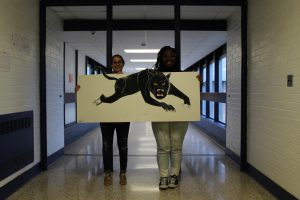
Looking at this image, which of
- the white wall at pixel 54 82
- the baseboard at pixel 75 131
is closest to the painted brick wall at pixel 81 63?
the baseboard at pixel 75 131

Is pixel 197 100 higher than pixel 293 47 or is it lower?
lower

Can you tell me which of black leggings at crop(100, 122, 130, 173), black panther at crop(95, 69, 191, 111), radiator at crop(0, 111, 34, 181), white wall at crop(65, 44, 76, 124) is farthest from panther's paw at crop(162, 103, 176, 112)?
white wall at crop(65, 44, 76, 124)

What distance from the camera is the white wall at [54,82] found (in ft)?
14.2

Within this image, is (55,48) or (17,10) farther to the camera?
(55,48)

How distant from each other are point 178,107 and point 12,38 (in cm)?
196

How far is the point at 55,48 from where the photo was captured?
466 cm

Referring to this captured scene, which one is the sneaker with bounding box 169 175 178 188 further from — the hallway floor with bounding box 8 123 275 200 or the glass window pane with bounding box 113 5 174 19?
the glass window pane with bounding box 113 5 174 19

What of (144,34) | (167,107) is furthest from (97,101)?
(144,34)

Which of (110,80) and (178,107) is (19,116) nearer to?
(110,80)

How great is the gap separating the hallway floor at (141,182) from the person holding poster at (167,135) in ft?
0.89

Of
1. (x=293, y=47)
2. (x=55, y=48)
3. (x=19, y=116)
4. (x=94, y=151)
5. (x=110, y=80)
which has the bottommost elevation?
(x=94, y=151)

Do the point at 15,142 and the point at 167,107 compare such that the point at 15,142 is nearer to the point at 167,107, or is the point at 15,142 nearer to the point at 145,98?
the point at 145,98

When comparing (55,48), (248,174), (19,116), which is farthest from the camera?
(55,48)

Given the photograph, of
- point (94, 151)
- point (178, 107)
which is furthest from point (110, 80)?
point (94, 151)
